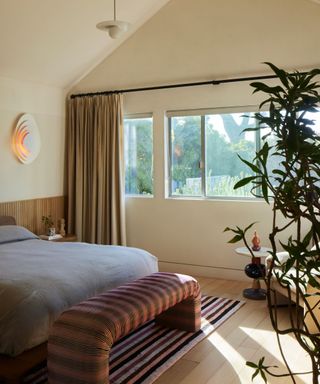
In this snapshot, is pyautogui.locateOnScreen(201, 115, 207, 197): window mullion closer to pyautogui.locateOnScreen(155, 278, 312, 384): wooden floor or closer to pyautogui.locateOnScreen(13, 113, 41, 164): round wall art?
pyautogui.locateOnScreen(155, 278, 312, 384): wooden floor

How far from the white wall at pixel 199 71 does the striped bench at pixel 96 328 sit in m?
2.15

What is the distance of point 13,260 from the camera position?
11.6 feet

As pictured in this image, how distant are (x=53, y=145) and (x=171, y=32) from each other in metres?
2.05

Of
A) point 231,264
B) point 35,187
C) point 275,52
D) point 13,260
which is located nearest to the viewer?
point 13,260

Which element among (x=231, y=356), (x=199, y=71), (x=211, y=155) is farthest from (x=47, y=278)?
(x=199, y=71)

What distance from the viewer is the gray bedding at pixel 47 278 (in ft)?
8.79

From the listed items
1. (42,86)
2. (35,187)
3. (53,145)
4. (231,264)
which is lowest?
(231,264)

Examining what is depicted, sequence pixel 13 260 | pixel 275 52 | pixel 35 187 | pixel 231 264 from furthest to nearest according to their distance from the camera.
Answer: pixel 35 187 → pixel 231 264 → pixel 275 52 → pixel 13 260

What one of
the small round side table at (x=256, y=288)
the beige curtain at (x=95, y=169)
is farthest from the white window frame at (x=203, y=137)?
the small round side table at (x=256, y=288)

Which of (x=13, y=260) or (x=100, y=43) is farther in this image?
(x=100, y=43)

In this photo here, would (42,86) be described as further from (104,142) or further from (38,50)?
(104,142)

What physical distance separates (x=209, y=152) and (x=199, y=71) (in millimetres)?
942

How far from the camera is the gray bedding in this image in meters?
2.68

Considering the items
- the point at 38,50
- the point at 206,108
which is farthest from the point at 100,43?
the point at 206,108
